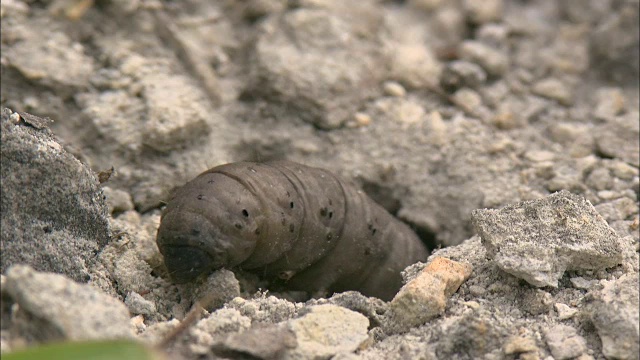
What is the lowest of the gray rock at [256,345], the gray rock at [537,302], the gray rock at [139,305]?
the gray rock at [139,305]

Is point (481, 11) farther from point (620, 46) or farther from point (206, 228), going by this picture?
point (206, 228)

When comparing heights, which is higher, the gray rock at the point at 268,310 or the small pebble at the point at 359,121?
Result: the gray rock at the point at 268,310

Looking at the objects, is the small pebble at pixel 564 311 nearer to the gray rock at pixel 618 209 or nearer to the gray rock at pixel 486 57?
the gray rock at pixel 618 209

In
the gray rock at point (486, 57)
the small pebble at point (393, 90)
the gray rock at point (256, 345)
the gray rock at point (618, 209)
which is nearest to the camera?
the gray rock at point (256, 345)

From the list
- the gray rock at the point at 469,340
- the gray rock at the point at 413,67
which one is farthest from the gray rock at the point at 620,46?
the gray rock at the point at 469,340

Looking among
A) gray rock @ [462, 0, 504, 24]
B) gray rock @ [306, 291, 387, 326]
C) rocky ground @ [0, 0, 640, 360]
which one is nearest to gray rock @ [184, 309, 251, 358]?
rocky ground @ [0, 0, 640, 360]

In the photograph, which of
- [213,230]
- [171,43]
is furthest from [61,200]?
[171,43]

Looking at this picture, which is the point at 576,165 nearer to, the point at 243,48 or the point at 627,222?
the point at 627,222
